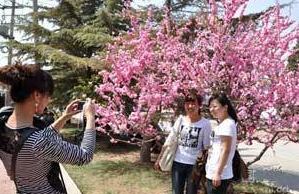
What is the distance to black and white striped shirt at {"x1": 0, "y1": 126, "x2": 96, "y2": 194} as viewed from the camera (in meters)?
2.06

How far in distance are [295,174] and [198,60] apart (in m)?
6.33

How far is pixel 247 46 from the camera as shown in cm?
666

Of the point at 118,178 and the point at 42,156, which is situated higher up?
the point at 42,156

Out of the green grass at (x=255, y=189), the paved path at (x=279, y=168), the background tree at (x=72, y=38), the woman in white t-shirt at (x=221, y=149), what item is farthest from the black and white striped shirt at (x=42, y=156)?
the background tree at (x=72, y=38)

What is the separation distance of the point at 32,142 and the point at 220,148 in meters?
2.59

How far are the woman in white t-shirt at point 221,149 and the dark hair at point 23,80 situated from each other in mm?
2452

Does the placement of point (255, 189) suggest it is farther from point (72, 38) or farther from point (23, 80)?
point (72, 38)

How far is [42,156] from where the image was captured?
2078 mm

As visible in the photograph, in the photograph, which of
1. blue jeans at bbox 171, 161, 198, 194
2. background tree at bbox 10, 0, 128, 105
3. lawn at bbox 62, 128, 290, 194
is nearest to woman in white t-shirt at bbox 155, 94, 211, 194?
blue jeans at bbox 171, 161, 198, 194

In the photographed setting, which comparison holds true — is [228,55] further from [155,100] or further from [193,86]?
[155,100]

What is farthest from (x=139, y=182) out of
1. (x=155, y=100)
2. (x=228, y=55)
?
(x=228, y=55)

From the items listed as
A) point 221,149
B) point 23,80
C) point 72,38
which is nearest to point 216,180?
point 221,149

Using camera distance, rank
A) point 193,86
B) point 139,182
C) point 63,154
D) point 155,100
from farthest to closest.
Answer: point 139,182 < point 155,100 < point 193,86 < point 63,154

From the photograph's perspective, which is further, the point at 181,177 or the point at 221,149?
the point at 181,177
